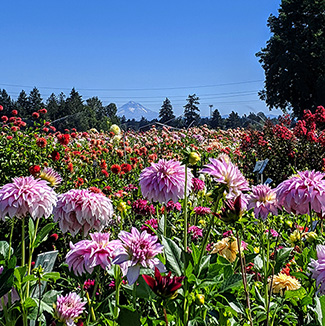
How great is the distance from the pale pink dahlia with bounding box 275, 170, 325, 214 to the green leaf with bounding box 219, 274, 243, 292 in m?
0.29

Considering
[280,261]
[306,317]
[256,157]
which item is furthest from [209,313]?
[256,157]

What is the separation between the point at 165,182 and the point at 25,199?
1.59 feet

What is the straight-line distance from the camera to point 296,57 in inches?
1030

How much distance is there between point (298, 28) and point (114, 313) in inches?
1145

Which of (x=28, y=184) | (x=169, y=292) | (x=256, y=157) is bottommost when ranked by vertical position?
(x=256, y=157)

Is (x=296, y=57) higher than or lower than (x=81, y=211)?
higher

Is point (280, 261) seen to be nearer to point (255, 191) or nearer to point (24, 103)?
point (255, 191)

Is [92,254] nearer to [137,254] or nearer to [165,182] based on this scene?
[137,254]

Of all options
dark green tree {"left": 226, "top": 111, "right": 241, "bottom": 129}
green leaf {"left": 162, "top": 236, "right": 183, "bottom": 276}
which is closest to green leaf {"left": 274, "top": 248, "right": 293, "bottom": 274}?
green leaf {"left": 162, "top": 236, "right": 183, "bottom": 276}

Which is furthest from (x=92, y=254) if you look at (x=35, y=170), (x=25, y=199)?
(x=35, y=170)

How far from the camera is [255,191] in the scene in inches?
59.9

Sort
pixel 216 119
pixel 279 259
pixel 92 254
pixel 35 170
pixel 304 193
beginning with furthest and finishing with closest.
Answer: pixel 216 119, pixel 35 170, pixel 279 259, pixel 304 193, pixel 92 254

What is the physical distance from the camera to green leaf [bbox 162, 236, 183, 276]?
121 cm

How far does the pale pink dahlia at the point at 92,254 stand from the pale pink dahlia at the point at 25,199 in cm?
22
